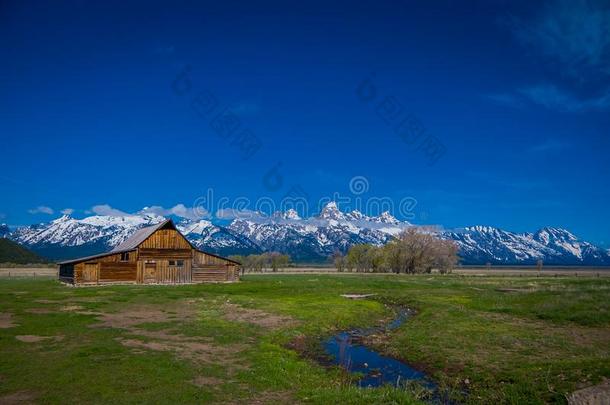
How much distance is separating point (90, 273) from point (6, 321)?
39980 mm

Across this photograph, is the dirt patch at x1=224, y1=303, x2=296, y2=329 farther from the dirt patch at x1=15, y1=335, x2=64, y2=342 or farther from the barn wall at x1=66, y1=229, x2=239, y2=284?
the barn wall at x1=66, y1=229, x2=239, y2=284

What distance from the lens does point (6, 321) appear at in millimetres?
27594

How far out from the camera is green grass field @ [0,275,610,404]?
49.2 feet

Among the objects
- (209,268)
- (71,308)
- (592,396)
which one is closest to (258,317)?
(71,308)

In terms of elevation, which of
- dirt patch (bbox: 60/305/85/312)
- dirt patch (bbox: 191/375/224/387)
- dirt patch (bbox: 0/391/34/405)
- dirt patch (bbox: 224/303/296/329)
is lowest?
dirt patch (bbox: 224/303/296/329)

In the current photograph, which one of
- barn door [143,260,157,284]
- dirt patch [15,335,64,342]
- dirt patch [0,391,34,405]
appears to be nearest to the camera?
dirt patch [0,391,34,405]

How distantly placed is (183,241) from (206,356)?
5574 centimetres

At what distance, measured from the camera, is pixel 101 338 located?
2322cm

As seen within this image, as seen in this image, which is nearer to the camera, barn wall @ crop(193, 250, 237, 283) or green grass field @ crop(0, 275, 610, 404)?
green grass field @ crop(0, 275, 610, 404)

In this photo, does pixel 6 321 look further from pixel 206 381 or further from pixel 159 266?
pixel 159 266

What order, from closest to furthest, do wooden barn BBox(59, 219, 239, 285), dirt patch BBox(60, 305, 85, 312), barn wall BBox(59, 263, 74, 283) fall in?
dirt patch BBox(60, 305, 85, 312) → barn wall BBox(59, 263, 74, 283) → wooden barn BBox(59, 219, 239, 285)

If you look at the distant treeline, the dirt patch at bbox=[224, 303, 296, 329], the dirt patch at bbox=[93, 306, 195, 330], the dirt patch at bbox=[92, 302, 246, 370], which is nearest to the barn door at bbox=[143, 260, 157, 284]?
the dirt patch at bbox=[93, 306, 195, 330]

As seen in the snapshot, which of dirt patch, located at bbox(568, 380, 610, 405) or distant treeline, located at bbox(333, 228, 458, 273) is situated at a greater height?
distant treeline, located at bbox(333, 228, 458, 273)

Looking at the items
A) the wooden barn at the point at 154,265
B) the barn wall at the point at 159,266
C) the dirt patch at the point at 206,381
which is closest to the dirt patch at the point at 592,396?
the dirt patch at the point at 206,381
